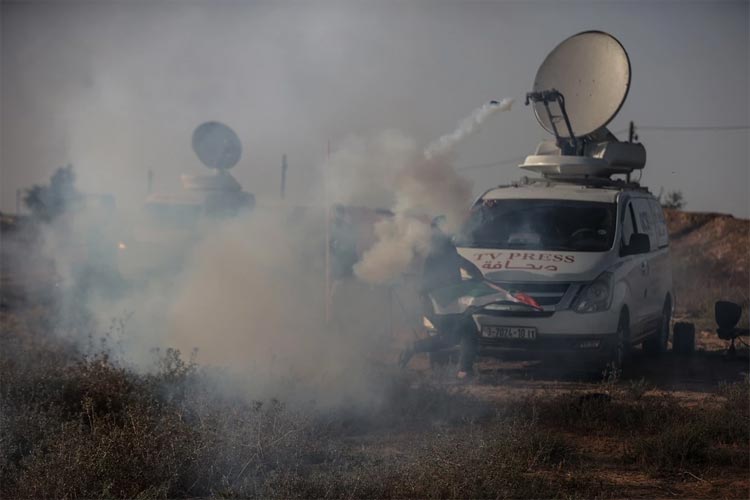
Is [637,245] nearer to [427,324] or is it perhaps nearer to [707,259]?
[427,324]

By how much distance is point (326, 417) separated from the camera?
25.5ft

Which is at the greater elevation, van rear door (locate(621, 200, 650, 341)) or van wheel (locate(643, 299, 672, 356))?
van rear door (locate(621, 200, 650, 341))

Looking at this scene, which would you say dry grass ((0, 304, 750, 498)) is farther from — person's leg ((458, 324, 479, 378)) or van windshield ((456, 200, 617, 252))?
van windshield ((456, 200, 617, 252))

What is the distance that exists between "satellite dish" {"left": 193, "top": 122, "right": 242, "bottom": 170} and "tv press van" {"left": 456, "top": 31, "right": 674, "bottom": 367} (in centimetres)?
482

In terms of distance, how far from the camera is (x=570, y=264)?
32.1 feet

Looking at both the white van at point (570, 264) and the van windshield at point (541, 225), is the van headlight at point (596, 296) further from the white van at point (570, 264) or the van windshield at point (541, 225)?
the van windshield at point (541, 225)

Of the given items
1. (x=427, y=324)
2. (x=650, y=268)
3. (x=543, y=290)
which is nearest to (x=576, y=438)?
(x=543, y=290)

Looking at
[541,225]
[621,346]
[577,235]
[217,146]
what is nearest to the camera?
[621,346]

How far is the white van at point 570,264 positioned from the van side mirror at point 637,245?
14 millimetres

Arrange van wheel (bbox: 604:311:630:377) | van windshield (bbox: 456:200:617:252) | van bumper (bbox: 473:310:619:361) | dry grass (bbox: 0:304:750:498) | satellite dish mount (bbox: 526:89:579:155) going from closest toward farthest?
dry grass (bbox: 0:304:750:498), van bumper (bbox: 473:310:619:361), van wheel (bbox: 604:311:630:377), van windshield (bbox: 456:200:617:252), satellite dish mount (bbox: 526:89:579:155)

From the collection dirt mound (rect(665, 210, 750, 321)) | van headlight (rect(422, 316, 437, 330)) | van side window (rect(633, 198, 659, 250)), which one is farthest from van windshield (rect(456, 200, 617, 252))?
dirt mound (rect(665, 210, 750, 321))

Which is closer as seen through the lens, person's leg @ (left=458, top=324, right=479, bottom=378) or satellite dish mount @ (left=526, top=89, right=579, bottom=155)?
person's leg @ (left=458, top=324, right=479, bottom=378)

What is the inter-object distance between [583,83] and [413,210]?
108 inches

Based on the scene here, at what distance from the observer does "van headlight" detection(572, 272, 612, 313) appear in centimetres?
957
